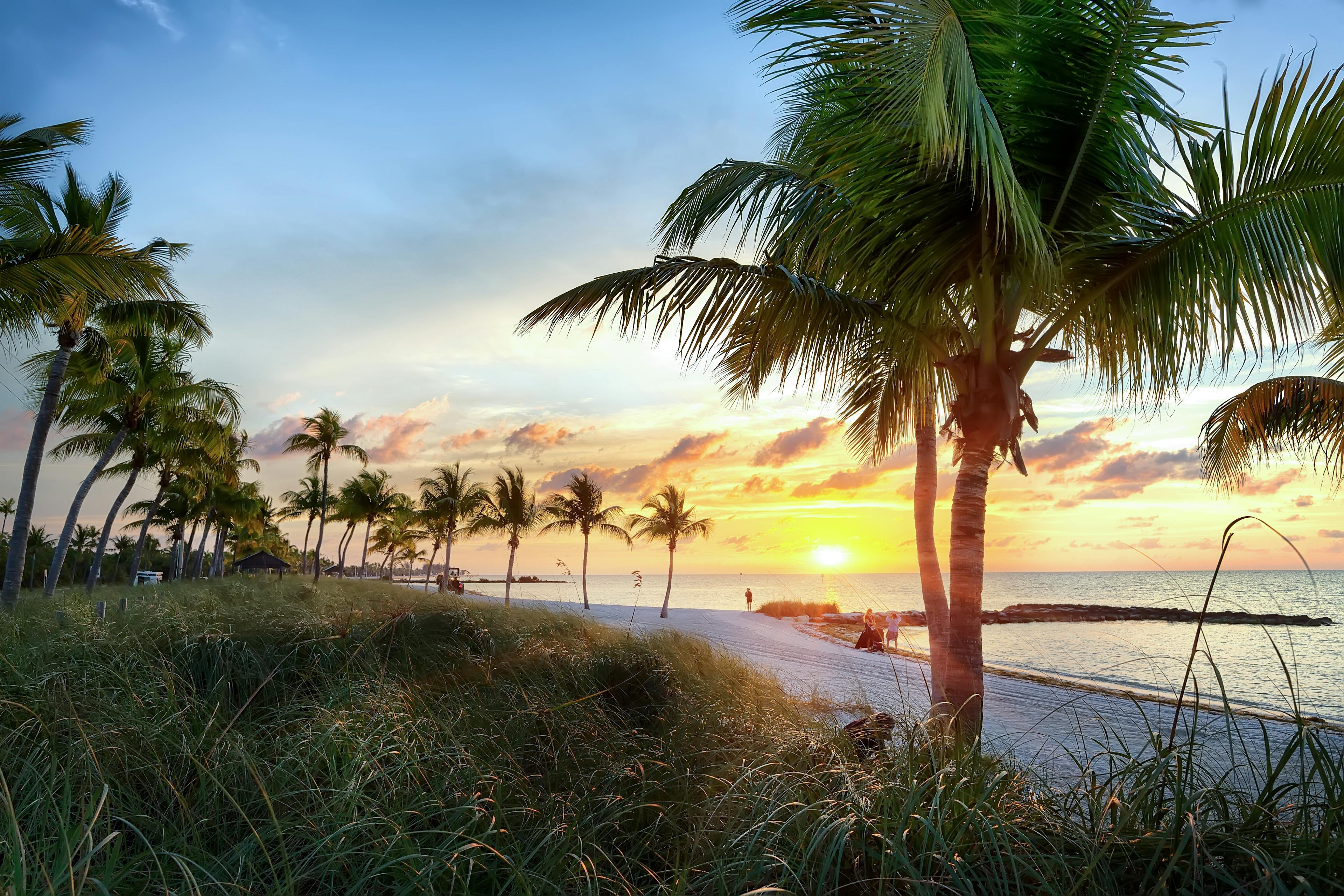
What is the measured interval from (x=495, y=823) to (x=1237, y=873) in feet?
8.92

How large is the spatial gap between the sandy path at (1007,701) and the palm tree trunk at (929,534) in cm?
48

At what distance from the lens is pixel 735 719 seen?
490 cm

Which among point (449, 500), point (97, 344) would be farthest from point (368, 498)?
point (97, 344)

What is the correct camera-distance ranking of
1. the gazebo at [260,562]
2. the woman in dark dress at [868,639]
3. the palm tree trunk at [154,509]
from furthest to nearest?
the gazebo at [260,562]
the palm tree trunk at [154,509]
the woman in dark dress at [868,639]

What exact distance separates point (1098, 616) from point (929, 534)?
43.0m

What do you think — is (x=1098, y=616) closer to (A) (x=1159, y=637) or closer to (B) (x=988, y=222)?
(A) (x=1159, y=637)

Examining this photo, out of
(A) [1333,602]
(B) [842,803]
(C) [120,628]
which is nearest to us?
(B) [842,803]

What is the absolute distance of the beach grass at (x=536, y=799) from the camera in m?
2.09

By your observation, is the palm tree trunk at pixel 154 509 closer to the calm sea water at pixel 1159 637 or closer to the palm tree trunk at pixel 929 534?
the calm sea water at pixel 1159 637

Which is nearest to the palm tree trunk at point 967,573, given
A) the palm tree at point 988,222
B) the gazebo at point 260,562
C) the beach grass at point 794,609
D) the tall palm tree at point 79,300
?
the palm tree at point 988,222

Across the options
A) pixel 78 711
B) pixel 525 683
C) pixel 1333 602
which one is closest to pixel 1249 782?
pixel 525 683

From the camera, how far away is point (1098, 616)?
4219 centimetres

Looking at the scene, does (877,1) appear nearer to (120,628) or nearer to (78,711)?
(78,711)

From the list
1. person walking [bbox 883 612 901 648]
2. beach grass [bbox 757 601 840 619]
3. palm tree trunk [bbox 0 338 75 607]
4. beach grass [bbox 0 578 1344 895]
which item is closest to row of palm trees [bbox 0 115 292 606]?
palm tree trunk [bbox 0 338 75 607]
